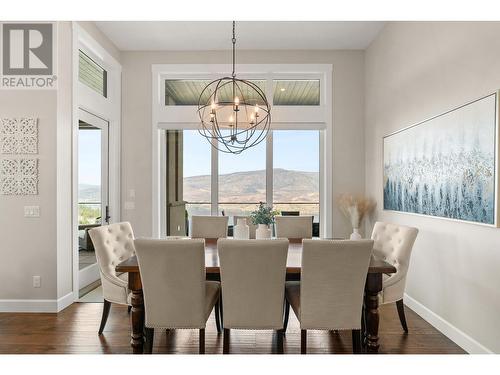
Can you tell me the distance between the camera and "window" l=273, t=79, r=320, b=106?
4.90 metres

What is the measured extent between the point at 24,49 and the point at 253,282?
318cm

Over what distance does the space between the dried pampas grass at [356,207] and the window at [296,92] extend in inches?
58.6

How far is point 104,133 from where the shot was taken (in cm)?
456

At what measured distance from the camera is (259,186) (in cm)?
499

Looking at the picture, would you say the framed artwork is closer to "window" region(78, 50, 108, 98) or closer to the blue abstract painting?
"window" region(78, 50, 108, 98)

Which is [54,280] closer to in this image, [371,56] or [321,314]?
[321,314]

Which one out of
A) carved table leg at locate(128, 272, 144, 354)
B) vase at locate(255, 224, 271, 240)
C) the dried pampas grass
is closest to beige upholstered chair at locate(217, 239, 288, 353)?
carved table leg at locate(128, 272, 144, 354)

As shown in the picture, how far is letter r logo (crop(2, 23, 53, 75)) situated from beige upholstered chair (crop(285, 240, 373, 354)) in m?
3.10

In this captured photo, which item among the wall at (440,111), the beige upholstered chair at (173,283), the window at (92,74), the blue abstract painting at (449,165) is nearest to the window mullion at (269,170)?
the wall at (440,111)

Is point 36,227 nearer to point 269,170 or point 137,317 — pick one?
point 137,317

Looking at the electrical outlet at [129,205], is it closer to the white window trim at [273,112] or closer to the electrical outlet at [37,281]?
the white window trim at [273,112]

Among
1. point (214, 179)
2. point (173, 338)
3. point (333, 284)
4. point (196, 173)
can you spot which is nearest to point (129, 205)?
point (196, 173)

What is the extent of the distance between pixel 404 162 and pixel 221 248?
2494 millimetres
